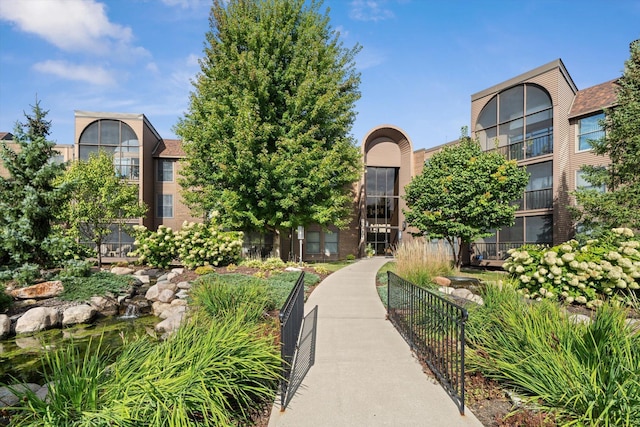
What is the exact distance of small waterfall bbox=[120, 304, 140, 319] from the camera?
10.4m

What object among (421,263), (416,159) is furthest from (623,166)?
(416,159)

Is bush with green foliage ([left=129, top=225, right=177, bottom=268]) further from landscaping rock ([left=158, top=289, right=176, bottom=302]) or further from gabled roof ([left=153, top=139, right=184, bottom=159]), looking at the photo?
gabled roof ([left=153, top=139, right=184, bottom=159])

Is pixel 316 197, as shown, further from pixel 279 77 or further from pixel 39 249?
pixel 39 249

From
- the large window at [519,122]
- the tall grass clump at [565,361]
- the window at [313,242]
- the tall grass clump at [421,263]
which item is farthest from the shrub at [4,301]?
the large window at [519,122]

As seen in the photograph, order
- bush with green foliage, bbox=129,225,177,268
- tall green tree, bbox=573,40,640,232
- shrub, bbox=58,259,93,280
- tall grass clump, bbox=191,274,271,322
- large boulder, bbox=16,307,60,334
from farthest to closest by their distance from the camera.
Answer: bush with green foliage, bbox=129,225,177,268
tall green tree, bbox=573,40,640,232
shrub, bbox=58,259,93,280
large boulder, bbox=16,307,60,334
tall grass clump, bbox=191,274,271,322

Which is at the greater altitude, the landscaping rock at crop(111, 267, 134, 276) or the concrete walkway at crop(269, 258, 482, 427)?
the concrete walkway at crop(269, 258, 482, 427)

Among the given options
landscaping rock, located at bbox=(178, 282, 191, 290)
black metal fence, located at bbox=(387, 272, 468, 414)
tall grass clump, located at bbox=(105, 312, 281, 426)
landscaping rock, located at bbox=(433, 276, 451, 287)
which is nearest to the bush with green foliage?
landscaping rock, located at bbox=(178, 282, 191, 290)

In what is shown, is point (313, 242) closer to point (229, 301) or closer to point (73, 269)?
point (73, 269)

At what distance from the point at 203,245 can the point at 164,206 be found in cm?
1429

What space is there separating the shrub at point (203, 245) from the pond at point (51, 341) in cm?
535

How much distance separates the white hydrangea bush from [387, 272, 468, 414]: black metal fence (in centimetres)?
247

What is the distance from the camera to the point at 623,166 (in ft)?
43.2

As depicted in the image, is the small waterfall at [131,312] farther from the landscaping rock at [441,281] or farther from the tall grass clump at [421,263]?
the landscaping rock at [441,281]

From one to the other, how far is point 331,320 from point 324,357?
225 cm
